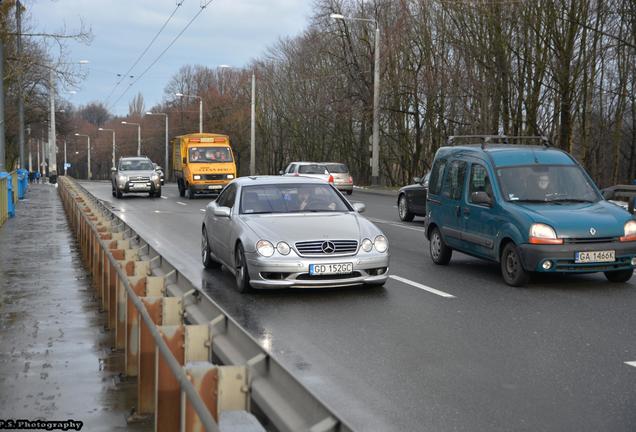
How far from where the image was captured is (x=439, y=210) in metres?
12.6

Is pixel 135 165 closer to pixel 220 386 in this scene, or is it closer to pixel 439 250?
pixel 439 250

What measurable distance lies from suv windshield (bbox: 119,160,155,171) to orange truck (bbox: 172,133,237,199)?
148 cm

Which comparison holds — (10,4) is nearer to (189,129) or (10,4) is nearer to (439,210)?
(439,210)

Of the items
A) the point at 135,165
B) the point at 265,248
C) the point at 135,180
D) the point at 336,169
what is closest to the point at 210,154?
the point at 135,180

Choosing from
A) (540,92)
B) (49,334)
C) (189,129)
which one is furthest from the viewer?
(189,129)

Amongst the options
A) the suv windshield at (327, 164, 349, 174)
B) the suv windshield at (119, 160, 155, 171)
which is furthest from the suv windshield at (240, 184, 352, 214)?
the suv windshield at (119, 160, 155, 171)

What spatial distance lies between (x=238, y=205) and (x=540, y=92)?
89.4 ft

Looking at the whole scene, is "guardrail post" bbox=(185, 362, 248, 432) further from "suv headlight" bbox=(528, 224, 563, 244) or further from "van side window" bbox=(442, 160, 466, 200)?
"van side window" bbox=(442, 160, 466, 200)

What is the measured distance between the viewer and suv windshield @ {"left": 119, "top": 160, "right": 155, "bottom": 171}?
36625 millimetres

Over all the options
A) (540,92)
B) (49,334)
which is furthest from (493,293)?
(540,92)

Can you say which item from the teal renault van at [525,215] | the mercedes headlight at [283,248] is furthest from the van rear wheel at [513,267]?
the mercedes headlight at [283,248]

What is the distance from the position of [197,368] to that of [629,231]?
7.77m

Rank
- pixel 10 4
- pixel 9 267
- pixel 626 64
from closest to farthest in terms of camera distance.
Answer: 1. pixel 9 267
2. pixel 10 4
3. pixel 626 64

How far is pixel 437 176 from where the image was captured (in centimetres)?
1291
